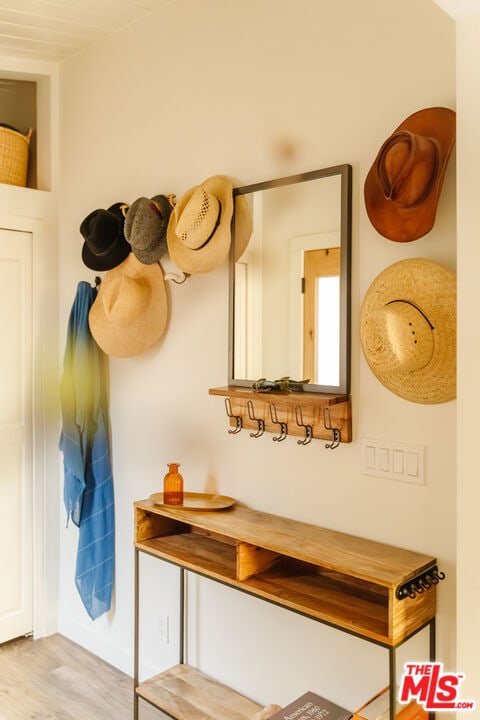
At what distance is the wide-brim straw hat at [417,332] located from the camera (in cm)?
160

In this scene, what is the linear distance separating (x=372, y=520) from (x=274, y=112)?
138cm

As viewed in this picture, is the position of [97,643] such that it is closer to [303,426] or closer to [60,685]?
[60,685]

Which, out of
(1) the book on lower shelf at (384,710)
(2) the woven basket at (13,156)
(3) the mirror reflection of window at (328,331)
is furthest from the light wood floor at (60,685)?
(2) the woven basket at (13,156)

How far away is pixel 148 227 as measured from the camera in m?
2.37

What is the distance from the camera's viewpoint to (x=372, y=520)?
1.89m

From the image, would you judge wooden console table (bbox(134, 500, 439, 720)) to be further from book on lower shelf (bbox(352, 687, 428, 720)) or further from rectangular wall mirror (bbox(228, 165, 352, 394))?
rectangular wall mirror (bbox(228, 165, 352, 394))

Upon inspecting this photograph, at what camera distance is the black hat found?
8.42 ft

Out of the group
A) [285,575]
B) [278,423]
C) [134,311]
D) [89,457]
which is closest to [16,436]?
[89,457]

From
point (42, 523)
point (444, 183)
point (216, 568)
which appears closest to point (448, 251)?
point (444, 183)

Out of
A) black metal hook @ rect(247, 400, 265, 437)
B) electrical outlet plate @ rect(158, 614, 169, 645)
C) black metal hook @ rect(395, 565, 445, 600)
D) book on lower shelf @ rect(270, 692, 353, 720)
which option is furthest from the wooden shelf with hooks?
electrical outlet plate @ rect(158, 614, 169, 645)

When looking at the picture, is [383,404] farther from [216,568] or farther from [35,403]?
[35,403]

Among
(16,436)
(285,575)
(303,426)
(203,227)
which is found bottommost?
(285,575)

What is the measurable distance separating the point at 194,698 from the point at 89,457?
1.09 m

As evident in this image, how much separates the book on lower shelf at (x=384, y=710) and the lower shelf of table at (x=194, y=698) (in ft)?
1.76
